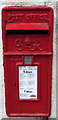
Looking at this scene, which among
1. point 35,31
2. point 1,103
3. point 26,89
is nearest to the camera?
point 35,31

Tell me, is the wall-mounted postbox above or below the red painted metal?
below

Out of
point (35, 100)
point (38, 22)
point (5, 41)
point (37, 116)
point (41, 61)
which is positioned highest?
point (38, 22)

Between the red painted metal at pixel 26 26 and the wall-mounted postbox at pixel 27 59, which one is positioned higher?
the red painted metal at pixel 26 26

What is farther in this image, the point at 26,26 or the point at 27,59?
the point at 27,59

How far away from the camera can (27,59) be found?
5.61ft

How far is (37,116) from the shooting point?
6.06 feet

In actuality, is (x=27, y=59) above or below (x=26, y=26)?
below

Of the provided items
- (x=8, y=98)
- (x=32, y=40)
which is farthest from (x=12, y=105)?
(x=32, y=40)

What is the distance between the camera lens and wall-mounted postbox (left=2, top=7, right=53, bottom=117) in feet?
5.43

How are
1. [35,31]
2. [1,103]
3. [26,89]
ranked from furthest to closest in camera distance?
1. [1,103]
2. [26,89]
3. [35,31]

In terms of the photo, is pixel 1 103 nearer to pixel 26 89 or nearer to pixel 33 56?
pixel 26 89

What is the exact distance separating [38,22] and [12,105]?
70 cm

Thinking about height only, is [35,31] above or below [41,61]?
above

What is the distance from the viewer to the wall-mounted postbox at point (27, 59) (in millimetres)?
1654
